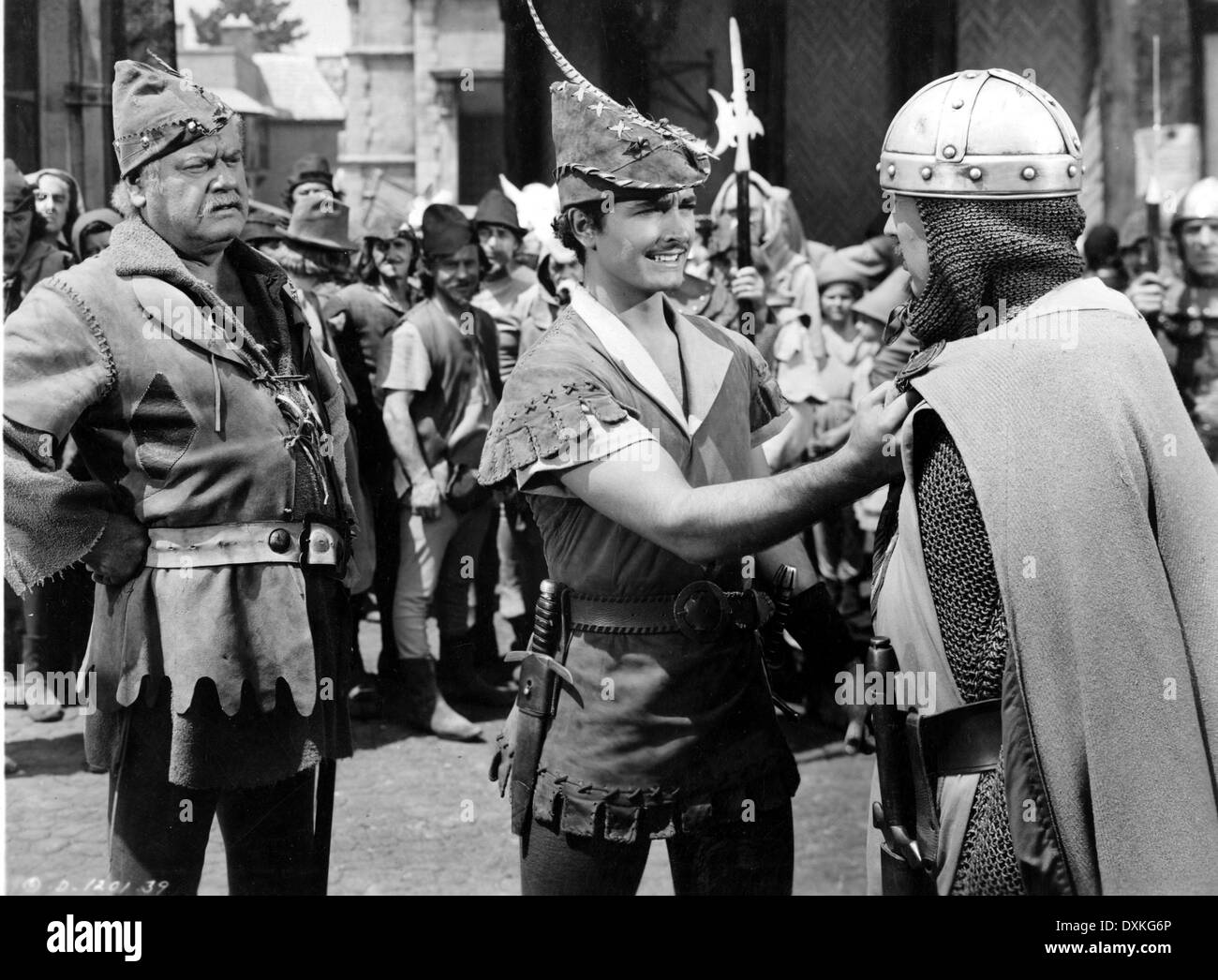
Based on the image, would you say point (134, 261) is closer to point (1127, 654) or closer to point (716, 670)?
point (716, 670)

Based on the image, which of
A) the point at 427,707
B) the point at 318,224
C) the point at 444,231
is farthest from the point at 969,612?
the point at 318,224

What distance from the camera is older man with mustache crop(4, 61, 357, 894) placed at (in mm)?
3121

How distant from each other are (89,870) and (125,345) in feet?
6.38

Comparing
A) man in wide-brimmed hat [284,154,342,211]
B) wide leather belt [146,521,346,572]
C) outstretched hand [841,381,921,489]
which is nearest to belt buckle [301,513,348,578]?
wide leather belt [146,521,346,572]

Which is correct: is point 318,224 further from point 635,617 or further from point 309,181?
point 635,617

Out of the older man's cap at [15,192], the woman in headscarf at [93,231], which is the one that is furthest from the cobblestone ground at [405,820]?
the older man's cap at [15,192]

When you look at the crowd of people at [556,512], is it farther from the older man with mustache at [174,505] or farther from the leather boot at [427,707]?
the leather boot at [427,707]

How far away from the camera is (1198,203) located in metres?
6.48

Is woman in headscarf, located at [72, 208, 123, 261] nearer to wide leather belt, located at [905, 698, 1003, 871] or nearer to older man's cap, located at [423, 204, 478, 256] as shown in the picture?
older man's cap, located at [423, 204, 478, 256]

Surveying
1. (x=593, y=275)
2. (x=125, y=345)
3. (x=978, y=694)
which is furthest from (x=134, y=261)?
(x=978, y=694)

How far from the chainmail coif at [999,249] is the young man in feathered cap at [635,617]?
635 mm

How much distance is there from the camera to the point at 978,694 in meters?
2.24

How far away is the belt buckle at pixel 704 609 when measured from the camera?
9.18 feet

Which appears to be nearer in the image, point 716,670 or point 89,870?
point 716,670
